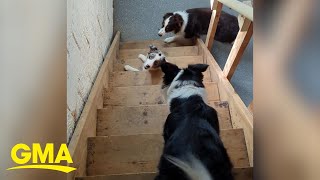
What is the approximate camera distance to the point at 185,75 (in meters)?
1.95

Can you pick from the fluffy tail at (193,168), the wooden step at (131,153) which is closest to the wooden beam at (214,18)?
the wooden step at (131,153)

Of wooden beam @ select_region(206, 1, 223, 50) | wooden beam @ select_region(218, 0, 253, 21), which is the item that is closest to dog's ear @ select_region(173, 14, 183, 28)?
wooden beam @ select_region(206, 1, 223, 50)

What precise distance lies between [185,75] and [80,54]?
609 mm

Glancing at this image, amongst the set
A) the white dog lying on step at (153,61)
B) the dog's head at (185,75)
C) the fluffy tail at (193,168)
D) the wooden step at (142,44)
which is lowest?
the fluffy tail at (193,168)

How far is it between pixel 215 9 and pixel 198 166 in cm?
216

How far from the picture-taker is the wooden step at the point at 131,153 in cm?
172

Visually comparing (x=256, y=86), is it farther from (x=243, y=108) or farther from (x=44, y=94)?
(x=243, y=108)

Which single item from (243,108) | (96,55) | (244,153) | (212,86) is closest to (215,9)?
(212,86)

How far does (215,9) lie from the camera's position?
9.91 feet

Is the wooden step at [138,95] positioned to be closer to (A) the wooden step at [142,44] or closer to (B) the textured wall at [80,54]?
(B) the textured wall at [80,54]

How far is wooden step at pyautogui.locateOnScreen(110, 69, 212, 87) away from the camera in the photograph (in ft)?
9.36

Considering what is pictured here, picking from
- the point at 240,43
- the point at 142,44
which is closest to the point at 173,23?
the point at 142,44

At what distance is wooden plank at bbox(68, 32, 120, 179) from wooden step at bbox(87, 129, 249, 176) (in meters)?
0.07

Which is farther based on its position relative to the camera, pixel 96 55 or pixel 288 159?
pixel 96 55
